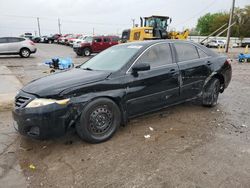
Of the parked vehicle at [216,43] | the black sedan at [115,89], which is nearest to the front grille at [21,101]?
the black sedan at [115,89]

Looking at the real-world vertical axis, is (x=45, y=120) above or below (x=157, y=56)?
below

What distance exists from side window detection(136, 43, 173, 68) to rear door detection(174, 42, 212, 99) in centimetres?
26

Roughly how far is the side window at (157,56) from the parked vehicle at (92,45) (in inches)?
659

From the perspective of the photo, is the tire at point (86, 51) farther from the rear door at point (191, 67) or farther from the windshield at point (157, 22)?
the rear door at point (191, 67)

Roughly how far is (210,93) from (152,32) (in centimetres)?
1378

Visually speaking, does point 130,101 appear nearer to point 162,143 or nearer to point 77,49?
point 162,143

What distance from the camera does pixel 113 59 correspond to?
14.4 feet

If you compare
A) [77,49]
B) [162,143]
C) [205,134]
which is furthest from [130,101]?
[77,49]

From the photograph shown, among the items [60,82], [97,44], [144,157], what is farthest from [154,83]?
[97,44]

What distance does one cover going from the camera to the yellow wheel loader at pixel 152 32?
706 inches

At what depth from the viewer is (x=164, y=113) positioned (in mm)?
5152

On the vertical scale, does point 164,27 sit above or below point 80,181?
above

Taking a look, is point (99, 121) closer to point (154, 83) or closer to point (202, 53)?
point (154, 83)

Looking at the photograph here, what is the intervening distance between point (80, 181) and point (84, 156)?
580 millimetres
